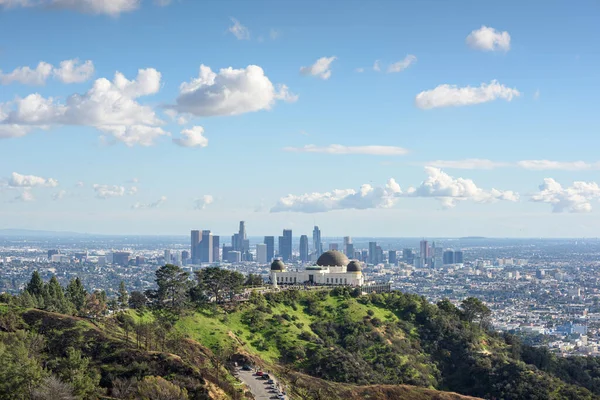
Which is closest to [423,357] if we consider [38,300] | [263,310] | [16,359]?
[263,310]

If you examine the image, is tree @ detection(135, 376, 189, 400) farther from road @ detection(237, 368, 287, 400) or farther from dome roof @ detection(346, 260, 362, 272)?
dome roof @ detection(346, 260, 362, 272)

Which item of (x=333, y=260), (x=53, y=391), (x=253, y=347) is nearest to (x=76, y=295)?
(x=253, y=347)

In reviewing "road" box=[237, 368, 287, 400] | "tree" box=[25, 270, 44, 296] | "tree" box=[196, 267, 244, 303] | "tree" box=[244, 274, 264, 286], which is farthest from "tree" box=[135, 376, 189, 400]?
"tree" box=[244, 274, 264, 286]

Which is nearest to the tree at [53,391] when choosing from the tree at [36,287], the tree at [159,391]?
the tree at [159,391]

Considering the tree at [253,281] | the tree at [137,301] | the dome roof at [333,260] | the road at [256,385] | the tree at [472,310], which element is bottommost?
the road at [256,385]

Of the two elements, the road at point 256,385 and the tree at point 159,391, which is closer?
the tree at point 159,391

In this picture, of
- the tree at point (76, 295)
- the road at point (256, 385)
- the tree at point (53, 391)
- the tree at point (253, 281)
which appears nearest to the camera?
the tree at point (53, 391)

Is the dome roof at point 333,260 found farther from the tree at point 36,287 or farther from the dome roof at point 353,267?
the tree at point 36,287
